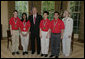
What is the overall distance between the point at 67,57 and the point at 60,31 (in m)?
0.86

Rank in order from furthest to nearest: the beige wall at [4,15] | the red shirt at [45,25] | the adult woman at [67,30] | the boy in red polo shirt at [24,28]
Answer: the beige wall at [4,15] → the boy in red polo shirt at [24,28] → the adult woman at [67,30] → the red shirt at [45,25]

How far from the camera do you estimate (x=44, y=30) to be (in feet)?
10.9

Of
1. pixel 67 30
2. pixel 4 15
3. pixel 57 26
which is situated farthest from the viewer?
pixel 4 15

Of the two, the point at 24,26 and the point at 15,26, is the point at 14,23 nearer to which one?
the point at 15,26

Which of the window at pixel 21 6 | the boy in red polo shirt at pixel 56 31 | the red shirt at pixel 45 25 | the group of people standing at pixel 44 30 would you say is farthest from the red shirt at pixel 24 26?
the window at pixel 21 6

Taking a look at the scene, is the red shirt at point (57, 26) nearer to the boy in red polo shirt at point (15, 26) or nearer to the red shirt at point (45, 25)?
the red shirt at point (45, 25)

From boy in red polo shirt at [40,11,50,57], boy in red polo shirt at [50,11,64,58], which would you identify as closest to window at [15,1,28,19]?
boy in red polo shirt at [40,11,50,57]

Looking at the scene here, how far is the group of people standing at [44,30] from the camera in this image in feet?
10.6

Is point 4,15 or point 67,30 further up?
point 4,15

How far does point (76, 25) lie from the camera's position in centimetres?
655

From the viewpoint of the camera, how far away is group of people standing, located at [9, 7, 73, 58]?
127 inches

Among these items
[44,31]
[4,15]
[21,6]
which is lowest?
[44,31]

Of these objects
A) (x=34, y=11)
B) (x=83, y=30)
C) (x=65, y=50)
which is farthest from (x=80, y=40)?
(x=34, y=11)

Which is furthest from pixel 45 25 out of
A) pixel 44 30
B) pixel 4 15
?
pixel 4 15
